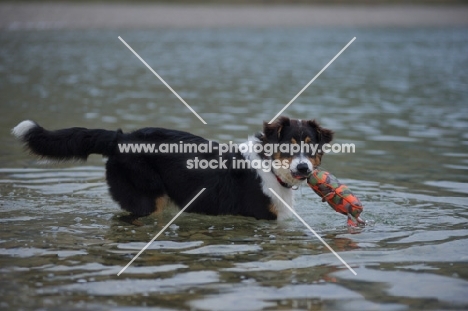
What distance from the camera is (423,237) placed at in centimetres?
730

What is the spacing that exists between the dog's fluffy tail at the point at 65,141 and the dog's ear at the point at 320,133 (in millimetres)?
2179

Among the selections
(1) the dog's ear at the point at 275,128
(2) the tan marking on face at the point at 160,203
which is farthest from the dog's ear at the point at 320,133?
(2) the tan marking on face at the point at 160,203

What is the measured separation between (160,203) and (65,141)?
1.27m

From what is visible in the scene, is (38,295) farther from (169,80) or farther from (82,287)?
(169,80)

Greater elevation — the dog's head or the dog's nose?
the dog's head

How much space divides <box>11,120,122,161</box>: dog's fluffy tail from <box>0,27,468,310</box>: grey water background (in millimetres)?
746

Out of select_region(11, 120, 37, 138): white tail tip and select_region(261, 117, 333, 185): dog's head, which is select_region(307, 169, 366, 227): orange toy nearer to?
select_region(261, 117, 333, 185): dog's head

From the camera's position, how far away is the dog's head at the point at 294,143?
7.42m

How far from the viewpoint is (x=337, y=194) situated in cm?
777

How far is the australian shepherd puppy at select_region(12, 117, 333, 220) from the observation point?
7754 mm

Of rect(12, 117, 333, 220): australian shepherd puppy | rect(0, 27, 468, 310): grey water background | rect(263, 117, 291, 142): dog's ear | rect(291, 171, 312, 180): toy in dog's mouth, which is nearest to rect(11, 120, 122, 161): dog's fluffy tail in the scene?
rect(12, 117, 333, 220): australian shepherd puppy

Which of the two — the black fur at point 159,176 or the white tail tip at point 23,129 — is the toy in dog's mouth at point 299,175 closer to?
the black fur at point 159,176

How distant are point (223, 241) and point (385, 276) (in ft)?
5.92

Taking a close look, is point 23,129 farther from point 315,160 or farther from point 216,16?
point 216,16
